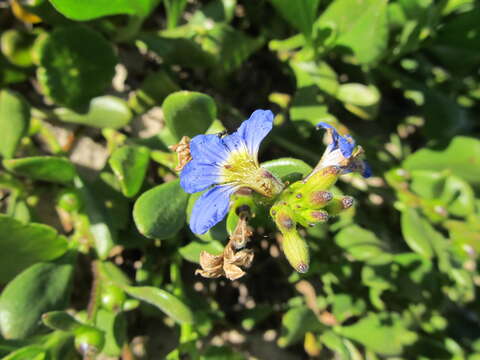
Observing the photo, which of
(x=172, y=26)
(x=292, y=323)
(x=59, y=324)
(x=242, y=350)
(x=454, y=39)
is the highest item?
(x=454, y=39)

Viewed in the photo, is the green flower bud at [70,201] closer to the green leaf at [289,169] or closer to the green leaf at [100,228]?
the green leaf at [100,228]

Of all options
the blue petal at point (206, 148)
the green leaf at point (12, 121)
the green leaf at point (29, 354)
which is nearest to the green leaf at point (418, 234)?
the blue petal at point (206, 148)

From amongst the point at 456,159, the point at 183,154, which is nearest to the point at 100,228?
the point at 183,154

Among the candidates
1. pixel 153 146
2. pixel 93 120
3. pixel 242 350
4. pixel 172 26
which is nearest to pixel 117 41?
pixel 172 26

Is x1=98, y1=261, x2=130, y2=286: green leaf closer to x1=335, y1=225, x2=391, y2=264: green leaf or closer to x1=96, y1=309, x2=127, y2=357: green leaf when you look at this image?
x1=96, y1=309, x2=127, y2=357: green leaf

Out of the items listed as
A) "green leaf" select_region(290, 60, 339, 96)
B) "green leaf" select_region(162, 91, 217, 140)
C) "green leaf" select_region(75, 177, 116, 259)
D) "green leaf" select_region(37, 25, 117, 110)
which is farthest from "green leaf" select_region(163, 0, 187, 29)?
"green leaf" select_region(75, 177, 116, 259)

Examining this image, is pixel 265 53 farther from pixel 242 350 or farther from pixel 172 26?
pixel 242 350
